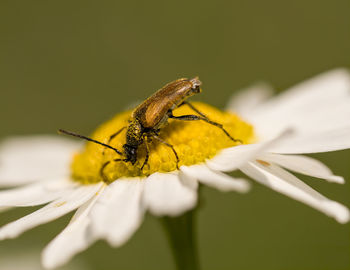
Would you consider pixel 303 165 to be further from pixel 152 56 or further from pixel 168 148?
pixel 152 56

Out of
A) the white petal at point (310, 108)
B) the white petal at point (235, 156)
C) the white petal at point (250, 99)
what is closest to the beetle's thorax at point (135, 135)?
the white petal at point (235, 156)

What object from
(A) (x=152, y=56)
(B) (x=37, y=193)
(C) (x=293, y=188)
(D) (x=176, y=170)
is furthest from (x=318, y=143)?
(A) (x=152, y=56)

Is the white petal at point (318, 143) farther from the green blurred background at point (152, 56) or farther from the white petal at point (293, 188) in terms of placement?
the green blurred background at point (152, 56)

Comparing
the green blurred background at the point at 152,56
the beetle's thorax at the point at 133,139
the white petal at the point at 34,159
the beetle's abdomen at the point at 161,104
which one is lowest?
the beetle's thorax at the point at 133,139

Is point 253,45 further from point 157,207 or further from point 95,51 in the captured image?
point 157,207

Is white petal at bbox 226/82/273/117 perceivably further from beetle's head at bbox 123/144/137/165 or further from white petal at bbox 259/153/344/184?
beetle's head at bbox 123/144/137/165

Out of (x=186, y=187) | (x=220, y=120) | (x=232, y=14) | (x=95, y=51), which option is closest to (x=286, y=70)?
(x=232, y=14)
